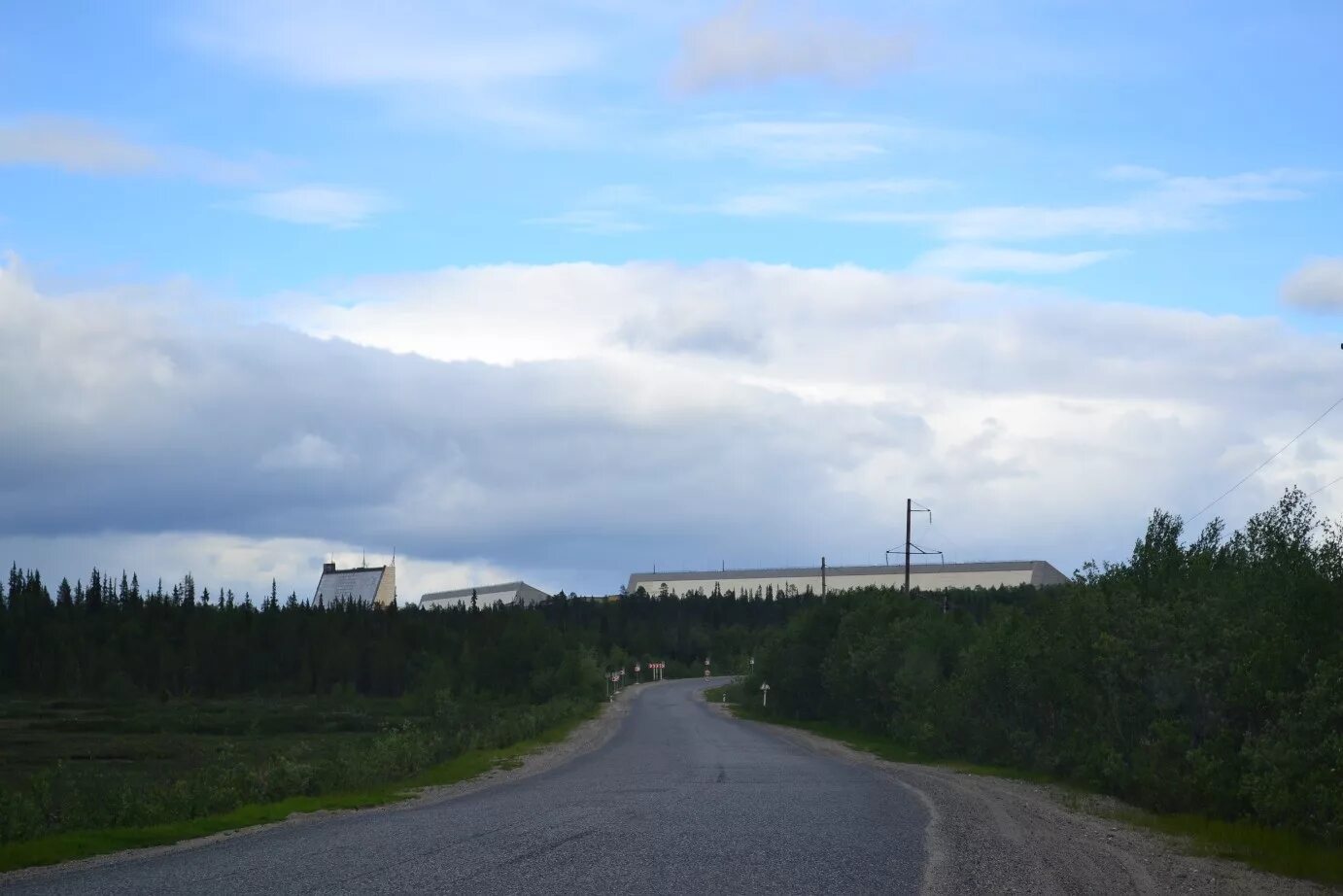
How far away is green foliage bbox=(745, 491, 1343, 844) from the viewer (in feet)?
76.4

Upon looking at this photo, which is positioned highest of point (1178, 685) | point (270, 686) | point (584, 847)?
point (1178, 685)

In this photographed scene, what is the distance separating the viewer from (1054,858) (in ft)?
60.5

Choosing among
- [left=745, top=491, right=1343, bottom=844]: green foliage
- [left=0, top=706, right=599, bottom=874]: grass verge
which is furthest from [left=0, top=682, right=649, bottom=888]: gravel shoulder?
[left=745, top=491, right=1343, bottom=844]: green foliage

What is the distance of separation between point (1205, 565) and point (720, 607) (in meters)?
142

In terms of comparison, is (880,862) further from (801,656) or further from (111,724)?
(111,724)

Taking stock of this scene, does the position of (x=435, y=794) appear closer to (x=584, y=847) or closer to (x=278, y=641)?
(x=584, y=847)

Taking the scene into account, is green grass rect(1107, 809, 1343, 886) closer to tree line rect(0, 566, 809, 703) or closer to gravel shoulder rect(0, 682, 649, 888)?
gravel shoulder rect(0, 682, 649, 888)

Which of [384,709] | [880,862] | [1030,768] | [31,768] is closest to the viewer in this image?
[880,862]

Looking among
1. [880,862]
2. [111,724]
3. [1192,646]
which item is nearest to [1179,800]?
[1192,646]

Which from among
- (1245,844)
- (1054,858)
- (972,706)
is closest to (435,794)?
(1054,858)

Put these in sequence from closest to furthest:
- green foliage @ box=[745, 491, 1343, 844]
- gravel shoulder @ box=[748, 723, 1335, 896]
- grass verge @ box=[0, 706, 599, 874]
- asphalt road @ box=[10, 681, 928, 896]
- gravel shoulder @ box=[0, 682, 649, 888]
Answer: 1. asphalt road @ box=[10, 681, 928, 896]
2. gravel shoulder @ box=[748, 723, 1335, 896]
3. gravel shoulder @ box=[0, 682, 649, 888]
4. grass verge @ box=[0, 706, 599, 874]
5. green foliage @ box=[745, 491, 1343, 844]

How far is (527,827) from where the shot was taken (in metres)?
20.8

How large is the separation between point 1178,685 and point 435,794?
16.3 m

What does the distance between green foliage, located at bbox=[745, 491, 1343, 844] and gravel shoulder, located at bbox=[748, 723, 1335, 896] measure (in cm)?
256
